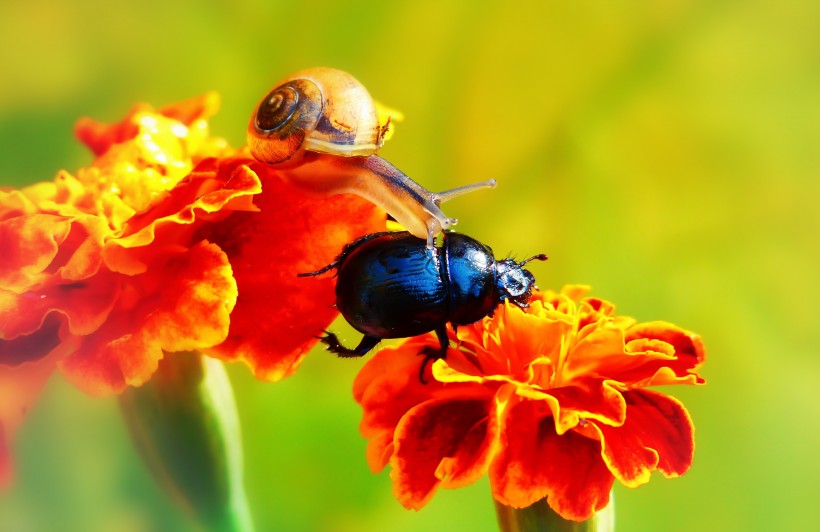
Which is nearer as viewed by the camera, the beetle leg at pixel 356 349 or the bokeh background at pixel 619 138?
the beetle leg at pixel 356 349

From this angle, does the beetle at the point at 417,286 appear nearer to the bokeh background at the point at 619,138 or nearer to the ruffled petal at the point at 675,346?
the ruffled petal at the point at 675,346

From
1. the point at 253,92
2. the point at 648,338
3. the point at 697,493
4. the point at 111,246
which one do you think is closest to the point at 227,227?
the point at 111,246

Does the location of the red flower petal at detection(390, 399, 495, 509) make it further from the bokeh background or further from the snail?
the bokeh background

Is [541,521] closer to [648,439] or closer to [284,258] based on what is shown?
[648,439]

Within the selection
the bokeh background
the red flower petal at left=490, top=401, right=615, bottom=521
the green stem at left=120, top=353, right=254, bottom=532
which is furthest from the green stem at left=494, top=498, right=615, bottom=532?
the bokeh background

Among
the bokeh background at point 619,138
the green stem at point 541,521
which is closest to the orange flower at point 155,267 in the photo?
the green stem at point 541,521

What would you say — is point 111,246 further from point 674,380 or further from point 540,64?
point 540,64

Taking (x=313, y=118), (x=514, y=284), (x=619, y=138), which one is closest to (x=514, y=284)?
(x=514, y=284)

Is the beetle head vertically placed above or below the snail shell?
below
